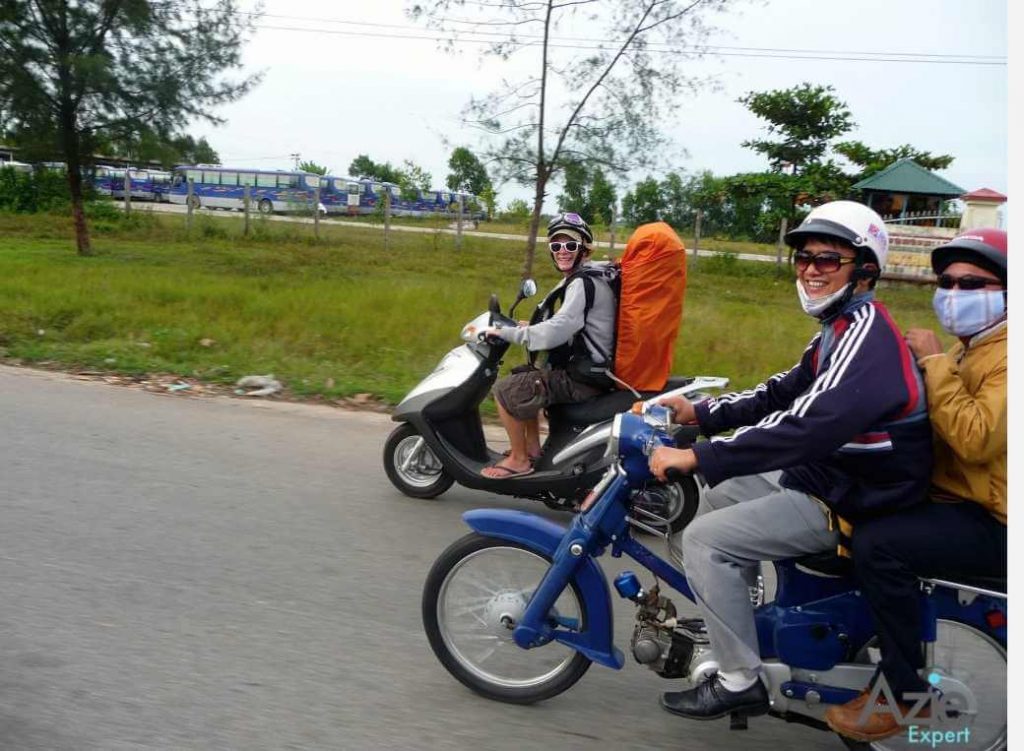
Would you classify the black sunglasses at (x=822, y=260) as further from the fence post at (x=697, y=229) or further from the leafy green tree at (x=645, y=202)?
the fence post at (x=697, y=229)

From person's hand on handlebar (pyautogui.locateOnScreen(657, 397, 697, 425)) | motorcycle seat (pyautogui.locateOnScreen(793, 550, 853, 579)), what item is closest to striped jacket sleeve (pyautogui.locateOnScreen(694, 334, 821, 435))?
person's hand on handlebar (pyautogui.locateOnScreen(657, 397, 697, 425))

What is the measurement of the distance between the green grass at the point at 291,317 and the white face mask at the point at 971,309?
17.2ft

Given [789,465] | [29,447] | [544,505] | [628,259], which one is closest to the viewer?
[789,465]

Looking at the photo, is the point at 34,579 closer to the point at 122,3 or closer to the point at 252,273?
the point at 252,273

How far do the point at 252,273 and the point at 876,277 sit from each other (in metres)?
14.0

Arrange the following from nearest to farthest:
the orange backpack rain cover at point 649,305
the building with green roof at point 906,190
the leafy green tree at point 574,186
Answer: the orange backpack rain cover at point 649,305
the leafy green tree at point 574,186
the building with green roof at point 906,190

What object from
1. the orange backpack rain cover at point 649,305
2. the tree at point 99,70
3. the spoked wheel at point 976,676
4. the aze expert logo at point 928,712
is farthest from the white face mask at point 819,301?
the tree at point 99,70

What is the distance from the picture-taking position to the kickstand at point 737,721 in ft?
9.25

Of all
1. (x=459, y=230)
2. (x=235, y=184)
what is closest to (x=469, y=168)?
(x=459, y=230)

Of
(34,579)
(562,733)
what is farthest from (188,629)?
(562,733)

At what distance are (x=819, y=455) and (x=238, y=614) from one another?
2.43 m

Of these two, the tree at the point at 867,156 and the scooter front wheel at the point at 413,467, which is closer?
the scooter front wheel at the point at 413,467

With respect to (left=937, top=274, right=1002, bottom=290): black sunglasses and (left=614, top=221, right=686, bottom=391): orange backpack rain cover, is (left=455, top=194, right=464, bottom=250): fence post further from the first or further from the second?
(left=937, top=274, right=1002, bottom=290): black sunglasses

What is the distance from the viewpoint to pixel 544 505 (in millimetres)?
5414
